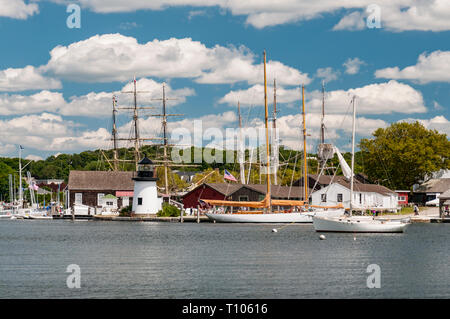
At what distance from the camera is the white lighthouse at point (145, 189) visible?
98812mm

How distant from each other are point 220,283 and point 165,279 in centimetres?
315

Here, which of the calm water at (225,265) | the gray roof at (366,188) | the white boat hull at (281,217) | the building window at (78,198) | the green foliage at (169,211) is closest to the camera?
the calm water at (225,265)

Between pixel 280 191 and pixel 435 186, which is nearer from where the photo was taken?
pixel 280 191

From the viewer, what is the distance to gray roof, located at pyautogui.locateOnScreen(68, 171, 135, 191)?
11900cm

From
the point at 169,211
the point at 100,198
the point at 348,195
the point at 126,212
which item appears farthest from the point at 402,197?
the point at 100,198

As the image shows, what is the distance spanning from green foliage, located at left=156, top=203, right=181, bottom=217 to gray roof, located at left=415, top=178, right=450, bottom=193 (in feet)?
161

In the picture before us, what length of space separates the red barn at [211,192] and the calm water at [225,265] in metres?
38.7

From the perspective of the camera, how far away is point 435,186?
13075cm

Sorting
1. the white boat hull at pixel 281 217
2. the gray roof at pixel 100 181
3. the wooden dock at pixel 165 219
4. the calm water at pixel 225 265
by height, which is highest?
the gray roof at pixel 100 181

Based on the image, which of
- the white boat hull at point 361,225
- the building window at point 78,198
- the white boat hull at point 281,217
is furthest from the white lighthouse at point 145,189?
the white boat hull at point 361,225

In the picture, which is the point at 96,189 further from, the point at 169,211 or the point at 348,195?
the point at 348,195

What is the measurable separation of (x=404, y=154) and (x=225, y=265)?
8165 cm

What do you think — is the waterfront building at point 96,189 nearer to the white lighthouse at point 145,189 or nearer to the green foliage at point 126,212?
the green foliage at point 126,212
